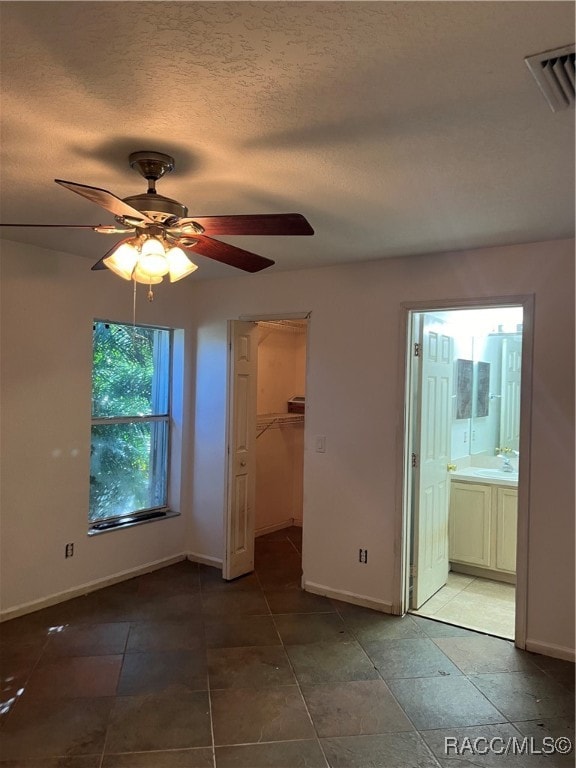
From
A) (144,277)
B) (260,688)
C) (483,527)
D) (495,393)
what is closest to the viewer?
(144,277)

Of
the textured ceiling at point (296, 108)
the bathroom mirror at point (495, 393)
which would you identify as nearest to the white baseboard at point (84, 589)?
the textured ceiling at point (296, 108)

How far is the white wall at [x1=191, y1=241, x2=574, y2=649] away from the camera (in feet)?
9.78

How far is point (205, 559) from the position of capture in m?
4.46

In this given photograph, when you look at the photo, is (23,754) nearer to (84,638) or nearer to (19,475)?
(84,638)

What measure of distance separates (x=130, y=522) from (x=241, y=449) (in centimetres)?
106

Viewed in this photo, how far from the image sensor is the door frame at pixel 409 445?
306 cm

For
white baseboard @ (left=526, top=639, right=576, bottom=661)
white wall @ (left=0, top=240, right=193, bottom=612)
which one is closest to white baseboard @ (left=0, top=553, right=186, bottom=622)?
white wall @ (left=0, top=240, right=193, bottom=612)

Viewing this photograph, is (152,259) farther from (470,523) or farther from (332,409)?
(470,523)

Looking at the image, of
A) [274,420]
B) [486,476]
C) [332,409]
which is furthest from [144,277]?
[274,420]

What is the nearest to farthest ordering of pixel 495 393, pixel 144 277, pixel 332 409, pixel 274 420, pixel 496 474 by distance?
pixel 144 277
pixel 332 409
pixel 496 474
pixel 495 393
pixel 274 420

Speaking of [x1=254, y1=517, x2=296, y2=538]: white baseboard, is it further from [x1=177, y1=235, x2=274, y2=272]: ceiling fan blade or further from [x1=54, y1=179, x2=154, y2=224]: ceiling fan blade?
[x1=54, y1=179, x2=154, y2=224]: ceiling fan blade

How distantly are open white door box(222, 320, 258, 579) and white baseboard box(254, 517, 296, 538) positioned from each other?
1.06 m

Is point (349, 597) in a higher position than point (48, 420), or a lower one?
lower

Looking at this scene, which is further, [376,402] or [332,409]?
[332,409]
